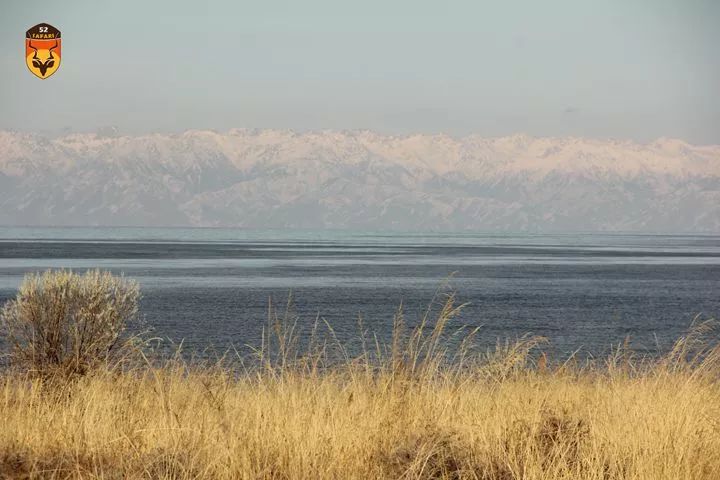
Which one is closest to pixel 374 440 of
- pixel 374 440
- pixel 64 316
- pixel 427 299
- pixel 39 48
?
pixel 374 440

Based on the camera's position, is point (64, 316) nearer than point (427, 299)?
Yes

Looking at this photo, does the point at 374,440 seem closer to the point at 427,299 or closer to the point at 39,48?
the point at 39,48

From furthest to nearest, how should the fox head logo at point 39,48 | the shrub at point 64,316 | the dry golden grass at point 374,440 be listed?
the fox head logo at point 39,48 < the shrub at point 64,316 < the dry golden grass at point 374,440

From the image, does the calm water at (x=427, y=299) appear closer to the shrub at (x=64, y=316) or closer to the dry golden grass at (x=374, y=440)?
the shrub at (x=64, y=316)

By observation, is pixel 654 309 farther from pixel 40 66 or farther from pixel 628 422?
pixel 628 422

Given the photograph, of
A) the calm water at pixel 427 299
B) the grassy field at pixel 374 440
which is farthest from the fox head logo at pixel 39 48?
the grassy field at pixel 374 440

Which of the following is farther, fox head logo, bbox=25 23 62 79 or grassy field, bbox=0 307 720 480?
fox head logo, bbox=25 23 62 79

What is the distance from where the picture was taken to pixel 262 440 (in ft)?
23.5

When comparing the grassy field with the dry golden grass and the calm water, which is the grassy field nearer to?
the dry golden grass

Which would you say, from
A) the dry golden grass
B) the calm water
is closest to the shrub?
the dry golden grass

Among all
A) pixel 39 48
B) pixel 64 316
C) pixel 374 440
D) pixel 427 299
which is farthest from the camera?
pixel 427 299

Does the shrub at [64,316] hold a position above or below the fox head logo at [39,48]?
below

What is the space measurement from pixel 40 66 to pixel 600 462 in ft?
102

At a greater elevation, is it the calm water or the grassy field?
the grassy field
